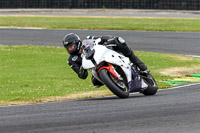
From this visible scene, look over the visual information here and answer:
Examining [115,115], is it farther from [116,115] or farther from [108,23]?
[108,23]

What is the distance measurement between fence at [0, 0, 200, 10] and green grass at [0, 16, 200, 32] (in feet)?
15.8

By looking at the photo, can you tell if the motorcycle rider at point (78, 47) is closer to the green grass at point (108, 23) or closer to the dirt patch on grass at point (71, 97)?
the dirt patch on grass at point (71, 97)

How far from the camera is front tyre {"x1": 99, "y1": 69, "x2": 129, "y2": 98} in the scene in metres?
10.2

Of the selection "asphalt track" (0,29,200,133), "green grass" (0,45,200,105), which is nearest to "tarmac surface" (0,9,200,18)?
"green grass" (0,45,200,105)

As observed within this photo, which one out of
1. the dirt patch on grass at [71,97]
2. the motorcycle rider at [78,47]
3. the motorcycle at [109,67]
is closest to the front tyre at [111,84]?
the motorcycle at [109,67]

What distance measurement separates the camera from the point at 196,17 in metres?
40.8

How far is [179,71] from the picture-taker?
16.8 metres

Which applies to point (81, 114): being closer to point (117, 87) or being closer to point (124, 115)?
point (124, 115)

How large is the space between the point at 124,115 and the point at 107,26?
2654 centimetres

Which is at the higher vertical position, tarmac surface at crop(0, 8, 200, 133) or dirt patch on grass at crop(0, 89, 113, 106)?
tarmac surface at crop(0, 8, 200, 133)

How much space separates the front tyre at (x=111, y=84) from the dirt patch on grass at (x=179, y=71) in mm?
5884

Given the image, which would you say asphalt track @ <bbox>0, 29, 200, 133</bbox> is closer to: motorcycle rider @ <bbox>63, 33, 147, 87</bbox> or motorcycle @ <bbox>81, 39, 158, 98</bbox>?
motorcycle @ <bbox>81, 39, 158, 98</bbox>

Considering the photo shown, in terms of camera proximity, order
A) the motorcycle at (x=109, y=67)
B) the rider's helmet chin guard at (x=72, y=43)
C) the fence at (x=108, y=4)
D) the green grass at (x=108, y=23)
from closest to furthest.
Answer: the motorcycle at (x=109, y=67)
the rider's helmet chin guard at (x=72, y=43)
the green grass at (x=108, y=23)
the fence at (x=108, y=4)

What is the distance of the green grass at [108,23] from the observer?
111 feet
